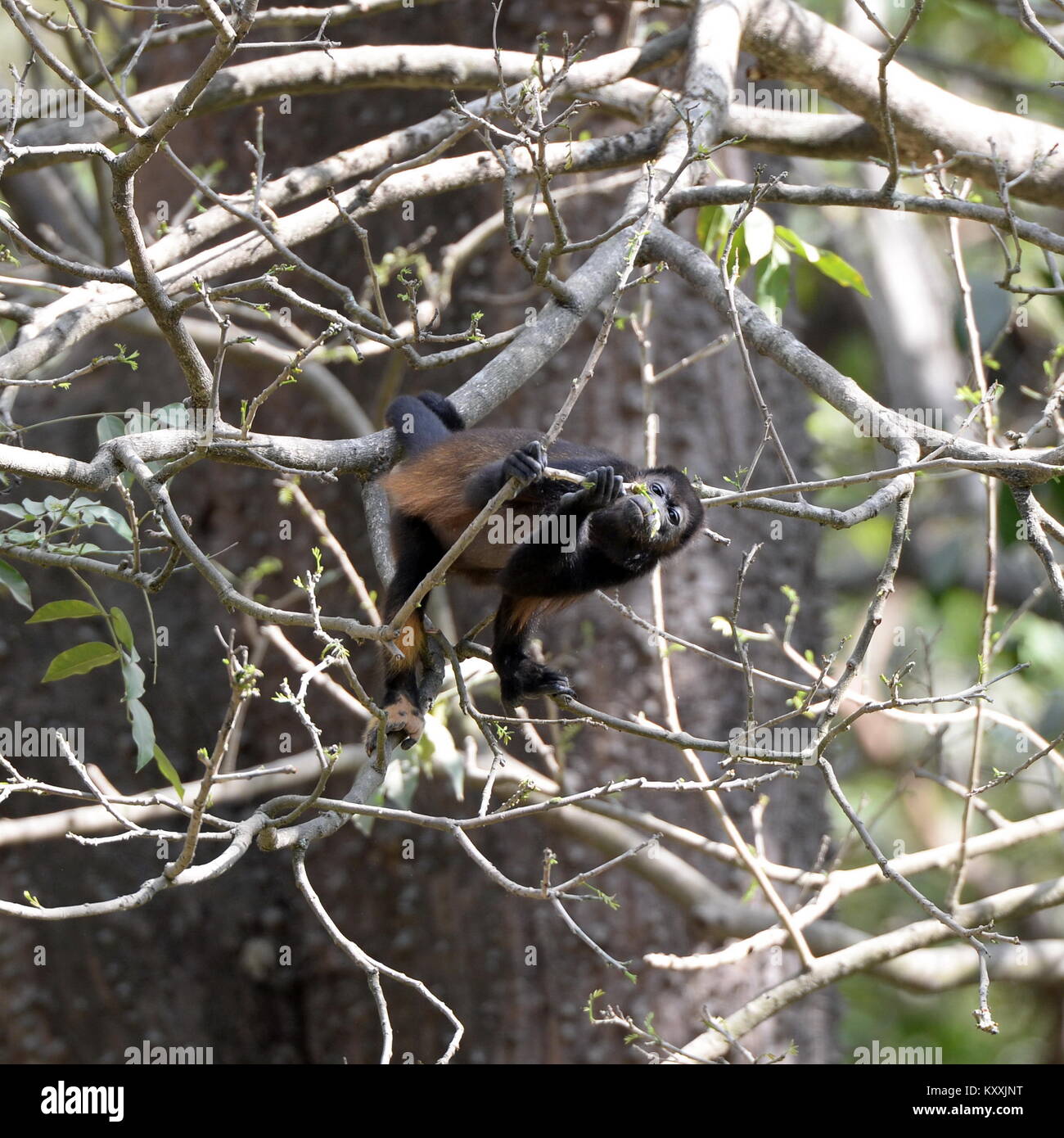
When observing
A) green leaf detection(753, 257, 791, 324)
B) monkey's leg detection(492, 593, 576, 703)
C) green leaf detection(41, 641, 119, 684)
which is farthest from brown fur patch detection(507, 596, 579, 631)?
green leaf detection(41, 641, 119, 684)

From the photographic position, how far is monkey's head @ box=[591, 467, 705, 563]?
12.5 feet

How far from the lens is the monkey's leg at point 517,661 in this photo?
4348 mm

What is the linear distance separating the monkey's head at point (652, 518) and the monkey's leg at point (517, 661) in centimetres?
53

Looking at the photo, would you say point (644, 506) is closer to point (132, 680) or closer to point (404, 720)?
point (404, 720)

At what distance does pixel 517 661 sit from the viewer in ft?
14.6

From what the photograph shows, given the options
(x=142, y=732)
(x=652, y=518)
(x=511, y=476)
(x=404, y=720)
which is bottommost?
(x=142, y=732)

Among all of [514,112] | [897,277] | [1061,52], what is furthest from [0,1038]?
[897,277]

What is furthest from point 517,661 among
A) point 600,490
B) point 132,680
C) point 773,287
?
point 773,287

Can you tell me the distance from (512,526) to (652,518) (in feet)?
1.65

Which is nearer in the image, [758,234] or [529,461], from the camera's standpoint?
[529,461]

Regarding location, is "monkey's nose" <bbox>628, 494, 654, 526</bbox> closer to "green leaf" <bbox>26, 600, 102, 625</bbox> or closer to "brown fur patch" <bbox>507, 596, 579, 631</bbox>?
"brown fur patch" <bbox>507, 596, 579, 631</bbox>

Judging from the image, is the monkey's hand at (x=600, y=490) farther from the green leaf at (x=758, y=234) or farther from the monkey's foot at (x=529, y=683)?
the green leaf at (x=758, y=234)

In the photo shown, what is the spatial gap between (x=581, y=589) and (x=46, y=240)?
451 centimetres

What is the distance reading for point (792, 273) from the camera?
5273 millimetres
